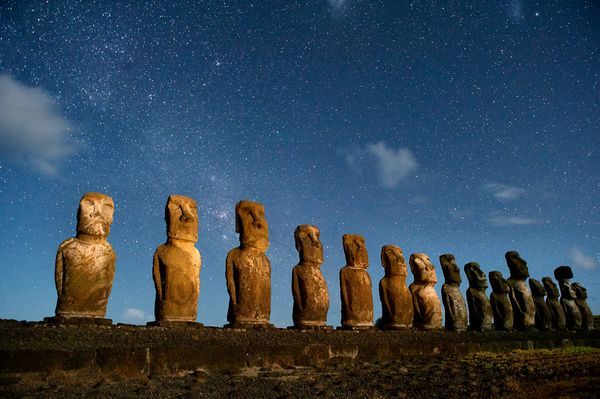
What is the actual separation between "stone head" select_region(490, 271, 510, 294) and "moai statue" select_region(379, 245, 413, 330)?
4141 millimetres

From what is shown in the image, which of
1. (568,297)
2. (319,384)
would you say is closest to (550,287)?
(568,297)

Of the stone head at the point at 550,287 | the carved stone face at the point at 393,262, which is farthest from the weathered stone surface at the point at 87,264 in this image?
the stone head at the point at 550,287

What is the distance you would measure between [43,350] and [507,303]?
1223cm

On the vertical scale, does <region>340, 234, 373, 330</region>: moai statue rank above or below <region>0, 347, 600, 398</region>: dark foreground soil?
above

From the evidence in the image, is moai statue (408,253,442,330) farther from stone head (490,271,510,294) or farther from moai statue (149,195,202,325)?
moai statue (149,195,202,325)

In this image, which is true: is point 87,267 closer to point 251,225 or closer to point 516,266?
point 251,225

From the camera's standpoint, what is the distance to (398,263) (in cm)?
1070

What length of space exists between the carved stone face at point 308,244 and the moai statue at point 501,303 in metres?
6.66

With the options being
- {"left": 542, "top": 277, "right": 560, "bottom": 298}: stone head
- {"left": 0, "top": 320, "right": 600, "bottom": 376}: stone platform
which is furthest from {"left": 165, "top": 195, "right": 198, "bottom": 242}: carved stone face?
{"left": 542, "top": 277, "right": 560, "bottom": 298}: stone head

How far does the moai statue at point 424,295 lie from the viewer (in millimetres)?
10977

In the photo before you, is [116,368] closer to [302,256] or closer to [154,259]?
[154,259]

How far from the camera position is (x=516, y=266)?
554 inches

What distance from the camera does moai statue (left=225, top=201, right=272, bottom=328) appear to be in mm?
7562

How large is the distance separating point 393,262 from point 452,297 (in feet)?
7.95
